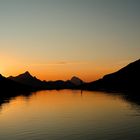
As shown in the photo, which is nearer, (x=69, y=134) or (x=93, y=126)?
(x=69, y=134)

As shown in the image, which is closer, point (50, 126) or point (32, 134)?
point (32, 134)

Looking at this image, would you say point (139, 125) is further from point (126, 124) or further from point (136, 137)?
point (136, 137)

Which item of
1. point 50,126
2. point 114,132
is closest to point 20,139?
point 50,126

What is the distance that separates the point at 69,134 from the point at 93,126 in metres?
12.8

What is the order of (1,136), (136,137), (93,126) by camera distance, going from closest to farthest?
(136,137), (1,136), (93,126)

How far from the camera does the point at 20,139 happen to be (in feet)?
205

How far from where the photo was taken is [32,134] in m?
67.9

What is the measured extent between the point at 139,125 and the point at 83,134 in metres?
20.9

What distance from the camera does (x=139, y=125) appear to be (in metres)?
79.1

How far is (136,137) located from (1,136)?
105ft

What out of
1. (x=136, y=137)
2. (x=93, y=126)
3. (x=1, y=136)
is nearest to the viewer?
(x=136, y=137)

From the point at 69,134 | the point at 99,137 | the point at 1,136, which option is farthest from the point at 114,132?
the point at 1,136

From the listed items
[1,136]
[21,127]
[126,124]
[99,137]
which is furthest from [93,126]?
[1,136]

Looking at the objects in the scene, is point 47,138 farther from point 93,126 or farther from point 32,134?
point 93,126
